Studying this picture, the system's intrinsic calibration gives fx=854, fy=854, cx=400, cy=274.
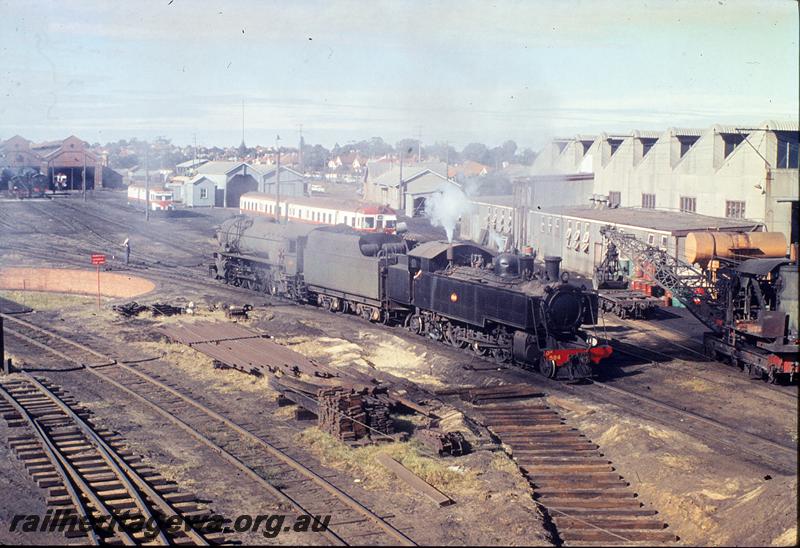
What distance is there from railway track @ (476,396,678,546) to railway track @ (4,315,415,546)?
2.60 m

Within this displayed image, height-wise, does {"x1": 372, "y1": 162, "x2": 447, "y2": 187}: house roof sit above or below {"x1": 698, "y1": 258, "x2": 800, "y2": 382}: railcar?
above

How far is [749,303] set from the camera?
2214 cm

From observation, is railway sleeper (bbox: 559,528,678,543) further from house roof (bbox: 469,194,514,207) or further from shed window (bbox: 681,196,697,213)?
house roof (bbox: 469,194,514,207)

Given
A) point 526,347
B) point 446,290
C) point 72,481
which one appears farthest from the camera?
point 446,290

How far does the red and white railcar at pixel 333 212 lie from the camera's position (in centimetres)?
5188

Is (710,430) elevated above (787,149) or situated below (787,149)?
below

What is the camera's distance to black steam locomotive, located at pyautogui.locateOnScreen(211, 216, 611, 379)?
2078 centimetres

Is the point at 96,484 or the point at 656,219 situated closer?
the point at 96,484

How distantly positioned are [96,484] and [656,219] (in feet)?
101

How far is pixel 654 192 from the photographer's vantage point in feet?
148

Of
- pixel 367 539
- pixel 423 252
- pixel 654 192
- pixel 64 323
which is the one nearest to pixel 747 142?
pixel 654 192

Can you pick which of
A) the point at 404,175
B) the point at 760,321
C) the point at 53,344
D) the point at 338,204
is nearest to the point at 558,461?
the point at 760,321

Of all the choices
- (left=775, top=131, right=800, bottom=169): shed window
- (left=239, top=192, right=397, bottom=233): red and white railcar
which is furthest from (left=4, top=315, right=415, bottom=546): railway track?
(left=775, top=131, right=800, bottom=169): shed window

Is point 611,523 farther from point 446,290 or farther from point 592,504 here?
point 446,290
